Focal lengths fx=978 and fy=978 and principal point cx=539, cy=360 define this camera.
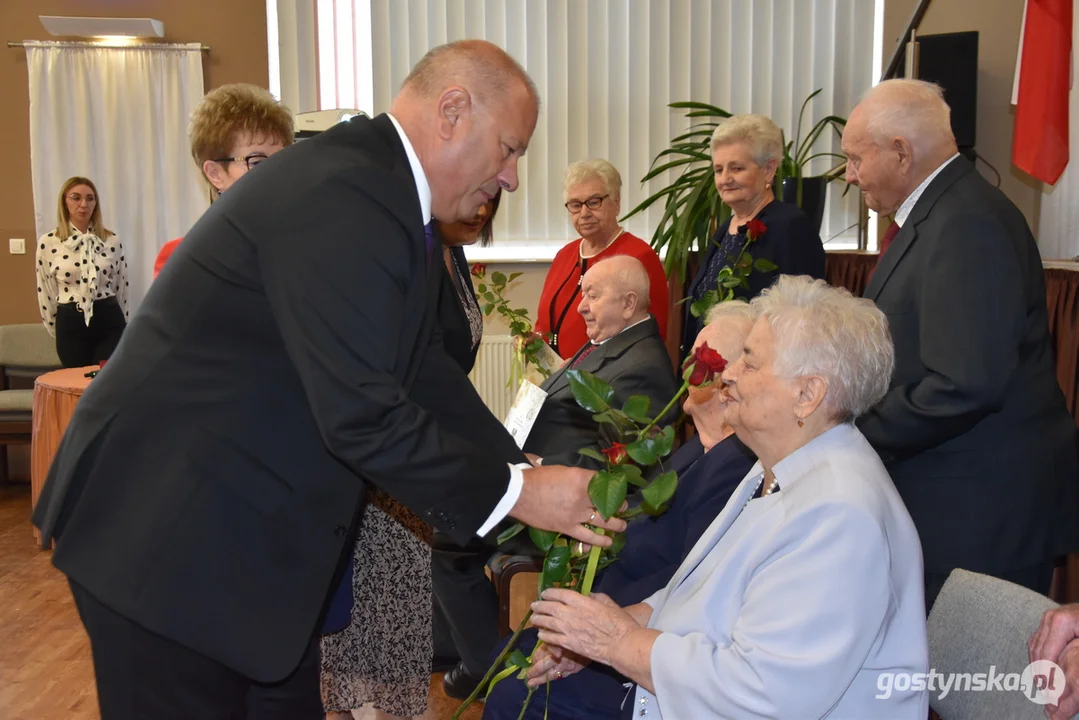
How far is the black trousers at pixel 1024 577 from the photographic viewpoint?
2.12 metres

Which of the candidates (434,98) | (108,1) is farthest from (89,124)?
(434,98)

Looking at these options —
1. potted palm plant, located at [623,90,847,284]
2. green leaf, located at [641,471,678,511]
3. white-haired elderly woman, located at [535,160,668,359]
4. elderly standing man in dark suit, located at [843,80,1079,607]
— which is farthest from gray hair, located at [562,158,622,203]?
green leaf, located at [641,471,678,511]

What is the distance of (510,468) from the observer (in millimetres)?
1640

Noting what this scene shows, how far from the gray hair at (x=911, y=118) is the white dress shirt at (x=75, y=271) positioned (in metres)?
4.89

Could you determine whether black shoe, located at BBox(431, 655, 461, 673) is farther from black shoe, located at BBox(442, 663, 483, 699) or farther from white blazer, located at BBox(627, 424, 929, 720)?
white blazer, located at BBox(627, 424, 929, 720)

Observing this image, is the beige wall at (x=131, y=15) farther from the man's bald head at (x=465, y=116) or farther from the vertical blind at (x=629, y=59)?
the man's bald head at (x=465, y=116)

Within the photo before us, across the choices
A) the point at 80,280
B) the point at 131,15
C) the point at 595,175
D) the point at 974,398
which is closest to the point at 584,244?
the point at 595,175

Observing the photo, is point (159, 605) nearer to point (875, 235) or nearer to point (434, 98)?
point (434, 98)

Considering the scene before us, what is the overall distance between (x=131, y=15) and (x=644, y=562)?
225 inches

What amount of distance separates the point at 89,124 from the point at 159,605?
5748 millimetres

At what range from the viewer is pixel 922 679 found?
4.72 ft

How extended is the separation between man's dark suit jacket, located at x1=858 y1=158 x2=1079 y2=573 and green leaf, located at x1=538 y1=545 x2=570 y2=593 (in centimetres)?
79

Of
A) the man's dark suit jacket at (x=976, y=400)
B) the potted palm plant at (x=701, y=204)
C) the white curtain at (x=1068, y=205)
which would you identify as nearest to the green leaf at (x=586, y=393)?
the man's dark suit jacket at (x=976, y=400)

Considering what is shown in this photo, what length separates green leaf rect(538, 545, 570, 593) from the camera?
1709 mm
